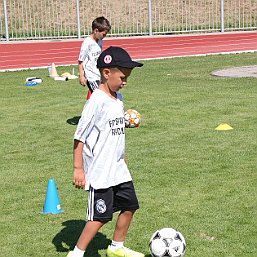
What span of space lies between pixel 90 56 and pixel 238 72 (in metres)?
7.67

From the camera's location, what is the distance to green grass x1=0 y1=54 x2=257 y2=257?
6297 millimetres

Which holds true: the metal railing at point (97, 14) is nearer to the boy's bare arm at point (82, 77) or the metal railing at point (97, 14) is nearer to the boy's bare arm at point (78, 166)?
the boy's bare arm at point (82, 77)

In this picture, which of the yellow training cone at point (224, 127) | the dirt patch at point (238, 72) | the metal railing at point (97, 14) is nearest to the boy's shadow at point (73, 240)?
the yellow training cone at point (224, 127)

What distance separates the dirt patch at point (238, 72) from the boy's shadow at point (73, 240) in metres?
11.4

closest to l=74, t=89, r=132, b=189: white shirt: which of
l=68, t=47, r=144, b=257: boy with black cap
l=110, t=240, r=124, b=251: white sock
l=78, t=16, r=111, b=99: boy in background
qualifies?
l=68, t=47, r=144, b=257: boy with black cap

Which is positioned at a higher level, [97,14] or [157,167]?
[97,14]

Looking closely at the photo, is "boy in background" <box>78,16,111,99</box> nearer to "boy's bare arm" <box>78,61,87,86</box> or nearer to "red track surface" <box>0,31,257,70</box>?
"boy's bare arm" <box>78,61,87,86</box>

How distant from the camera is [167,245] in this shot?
220 inches

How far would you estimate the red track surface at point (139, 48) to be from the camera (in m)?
25.1

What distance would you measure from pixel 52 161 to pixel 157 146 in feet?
5.13

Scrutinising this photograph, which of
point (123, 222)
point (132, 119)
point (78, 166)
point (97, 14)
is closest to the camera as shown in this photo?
point (78, 166)

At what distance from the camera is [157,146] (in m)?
9.82

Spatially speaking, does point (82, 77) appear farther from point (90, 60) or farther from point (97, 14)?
point (97, 14)

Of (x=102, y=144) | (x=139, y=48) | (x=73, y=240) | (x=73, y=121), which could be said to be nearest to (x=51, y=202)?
(x=73, y=240)
